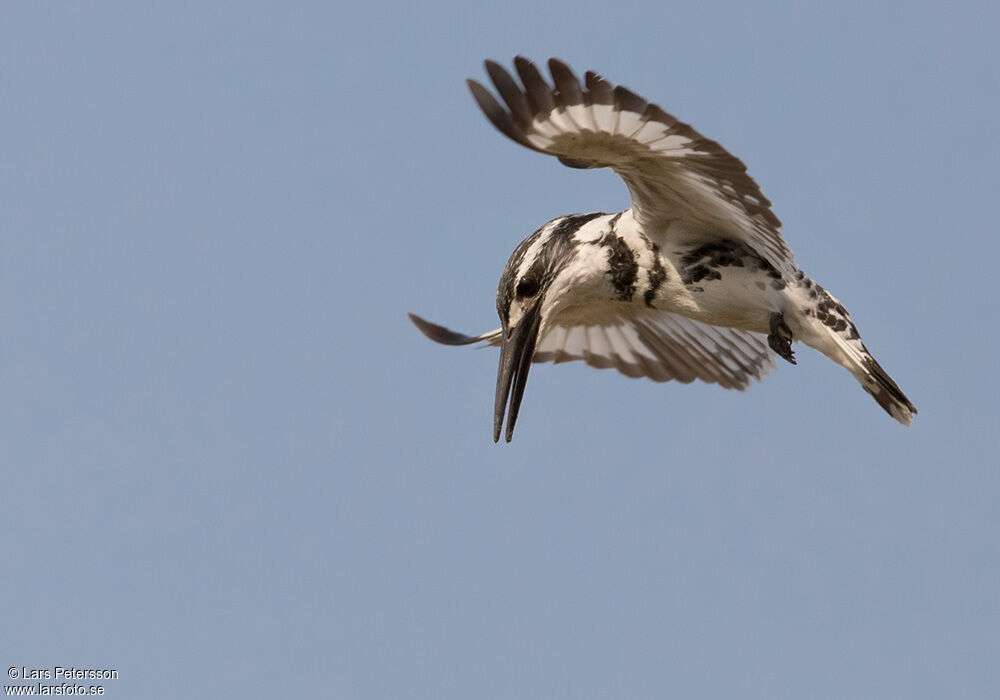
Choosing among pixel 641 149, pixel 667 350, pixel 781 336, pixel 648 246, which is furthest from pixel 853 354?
pixel 667 350

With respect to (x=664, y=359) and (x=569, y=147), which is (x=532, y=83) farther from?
(x=664, y=359)

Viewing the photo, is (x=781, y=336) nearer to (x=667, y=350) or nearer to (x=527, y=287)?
(x=527, y=287)

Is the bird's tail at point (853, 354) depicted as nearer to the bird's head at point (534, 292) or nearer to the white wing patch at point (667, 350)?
the bird's head at point (534, 292)

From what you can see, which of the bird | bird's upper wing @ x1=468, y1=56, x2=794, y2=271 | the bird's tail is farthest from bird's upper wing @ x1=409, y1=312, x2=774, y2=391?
bird's upper wing @ x1=468, y1=56, x2=794, y2=271

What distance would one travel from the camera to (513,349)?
25.1ft

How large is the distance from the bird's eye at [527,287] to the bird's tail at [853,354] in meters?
1.39

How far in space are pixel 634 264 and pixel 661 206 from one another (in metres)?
0.40

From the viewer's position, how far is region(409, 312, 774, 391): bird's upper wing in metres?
8.65

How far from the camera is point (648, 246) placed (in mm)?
7258

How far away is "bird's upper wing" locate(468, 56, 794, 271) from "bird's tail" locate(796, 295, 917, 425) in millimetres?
300

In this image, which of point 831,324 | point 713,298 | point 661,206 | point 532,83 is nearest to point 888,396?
point 831,324

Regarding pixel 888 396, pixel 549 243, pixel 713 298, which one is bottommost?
pixel 888 396

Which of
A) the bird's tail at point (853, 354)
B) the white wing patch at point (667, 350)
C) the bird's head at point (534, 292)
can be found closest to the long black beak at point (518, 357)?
the bird's head at point (534, 292)

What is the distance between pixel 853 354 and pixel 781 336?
0.37m
